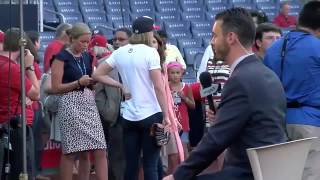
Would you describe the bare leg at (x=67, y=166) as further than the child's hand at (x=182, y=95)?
No

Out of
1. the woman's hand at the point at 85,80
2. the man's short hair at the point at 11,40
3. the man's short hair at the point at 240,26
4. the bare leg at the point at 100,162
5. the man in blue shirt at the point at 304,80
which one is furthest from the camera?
the bare leg at the point at 100,162

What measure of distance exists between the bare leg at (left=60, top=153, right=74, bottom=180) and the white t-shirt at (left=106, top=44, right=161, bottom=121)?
2.32 ft

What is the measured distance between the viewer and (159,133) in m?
8.68

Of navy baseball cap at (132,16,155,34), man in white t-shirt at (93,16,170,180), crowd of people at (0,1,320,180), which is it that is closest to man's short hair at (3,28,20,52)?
crowd of people at (0,1,320,180)

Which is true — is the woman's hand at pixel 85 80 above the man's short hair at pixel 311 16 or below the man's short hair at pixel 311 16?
below

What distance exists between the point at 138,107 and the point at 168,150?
1.42 metres

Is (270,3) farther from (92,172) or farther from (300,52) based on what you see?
(300,52)

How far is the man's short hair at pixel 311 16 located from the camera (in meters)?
6.66

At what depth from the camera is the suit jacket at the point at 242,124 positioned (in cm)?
482

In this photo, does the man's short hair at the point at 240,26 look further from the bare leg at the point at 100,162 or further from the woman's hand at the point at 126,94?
the bare leg at the point at 100,162

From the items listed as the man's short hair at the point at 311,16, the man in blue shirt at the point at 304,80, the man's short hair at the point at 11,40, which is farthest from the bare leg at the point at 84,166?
the man's short hair at the point at 311,16

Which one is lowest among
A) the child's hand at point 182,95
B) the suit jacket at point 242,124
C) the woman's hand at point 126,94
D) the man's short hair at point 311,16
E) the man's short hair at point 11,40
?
the child's hand at point 182,95

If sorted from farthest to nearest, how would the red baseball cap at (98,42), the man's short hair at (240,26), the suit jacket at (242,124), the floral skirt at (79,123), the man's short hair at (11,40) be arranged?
1. the red baseball cap at (98,42)
2. the floral skirt at (79,123)
3. the man's short hair at (11,40)
4. the man's short hair at (240,26)
5. the suit jacket at (242,124)

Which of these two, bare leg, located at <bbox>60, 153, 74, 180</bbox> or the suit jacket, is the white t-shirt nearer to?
bare leg, located at <bbox>60, 153, 74, 180</bbox>
